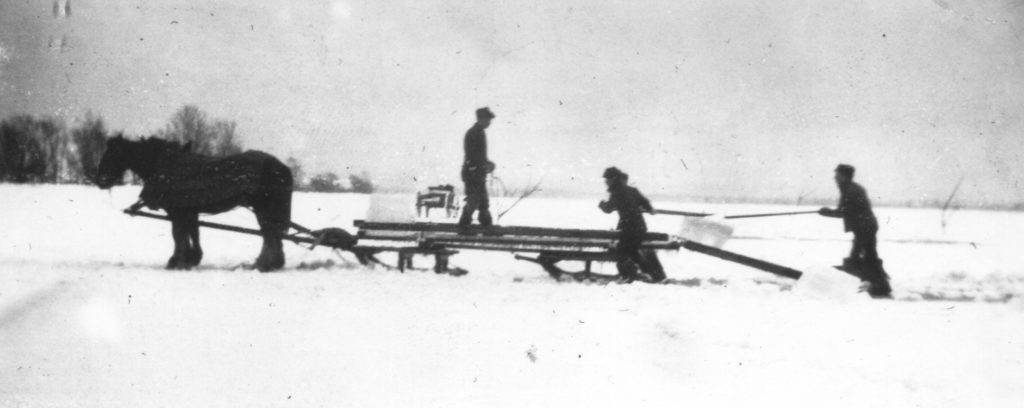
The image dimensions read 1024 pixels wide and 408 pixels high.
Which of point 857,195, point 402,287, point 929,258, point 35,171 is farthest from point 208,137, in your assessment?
point 929,258

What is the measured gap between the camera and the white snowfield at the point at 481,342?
14.0 feet

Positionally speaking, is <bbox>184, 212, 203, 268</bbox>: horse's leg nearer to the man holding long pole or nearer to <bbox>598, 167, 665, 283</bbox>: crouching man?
the man holding long pole

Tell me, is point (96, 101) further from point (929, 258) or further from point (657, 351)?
point (929, 258)

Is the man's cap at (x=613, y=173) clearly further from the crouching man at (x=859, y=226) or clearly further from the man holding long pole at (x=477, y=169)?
the crouching man at (x=859, y=226)

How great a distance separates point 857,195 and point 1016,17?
219 cm

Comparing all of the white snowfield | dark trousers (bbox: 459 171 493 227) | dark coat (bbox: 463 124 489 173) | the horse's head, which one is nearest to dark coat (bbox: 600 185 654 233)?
the white snowfield

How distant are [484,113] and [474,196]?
100cm

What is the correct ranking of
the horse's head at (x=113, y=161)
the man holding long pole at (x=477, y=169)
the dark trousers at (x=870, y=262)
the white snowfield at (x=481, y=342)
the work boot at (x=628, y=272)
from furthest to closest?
the horse's head at (x=113, y=161)
the man holding long pole at (x=477, y=169)
the work boot at (x=628, y=272)
the dark trousers at (x=870, y=262)
the white snowfield at (x=481, y=342)

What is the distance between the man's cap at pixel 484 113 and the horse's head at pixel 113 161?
167 inches

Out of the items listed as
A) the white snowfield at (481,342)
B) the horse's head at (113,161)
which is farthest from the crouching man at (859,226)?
the horse's head at (113,161)

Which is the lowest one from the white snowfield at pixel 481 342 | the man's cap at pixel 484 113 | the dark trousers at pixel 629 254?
the white snowfield at pixel 481 342

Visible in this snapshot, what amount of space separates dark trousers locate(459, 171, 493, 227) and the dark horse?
2.21 m

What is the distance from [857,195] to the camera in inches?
290

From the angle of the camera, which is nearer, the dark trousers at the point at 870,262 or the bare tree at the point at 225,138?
the dark trousers at the point at 870,262
